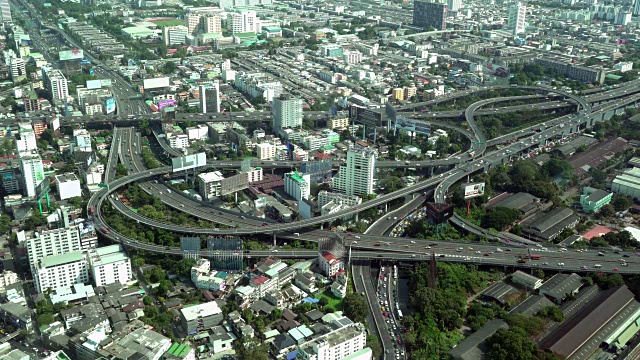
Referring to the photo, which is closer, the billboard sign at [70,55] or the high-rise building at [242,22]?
the billboard sign at [70,55]

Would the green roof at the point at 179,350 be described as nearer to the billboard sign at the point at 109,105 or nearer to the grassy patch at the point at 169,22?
the billboard sign at the point at 109,105

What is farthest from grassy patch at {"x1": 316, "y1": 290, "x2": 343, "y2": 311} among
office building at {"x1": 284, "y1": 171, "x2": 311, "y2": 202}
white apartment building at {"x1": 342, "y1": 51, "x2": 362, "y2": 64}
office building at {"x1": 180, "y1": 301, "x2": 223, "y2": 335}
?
white apartment building at {"x1": 342, "y1": 51, "x2": 362, "y2": 64}

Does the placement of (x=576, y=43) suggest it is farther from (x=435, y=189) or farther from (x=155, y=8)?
(x=155, y=8)

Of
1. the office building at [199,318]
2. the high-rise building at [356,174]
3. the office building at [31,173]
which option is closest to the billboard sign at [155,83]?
the office building at [31,173]

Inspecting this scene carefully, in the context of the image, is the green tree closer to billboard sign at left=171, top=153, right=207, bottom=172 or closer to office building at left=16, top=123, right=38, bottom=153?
billboard sign at left=171, top=153, right=207, bottom=172

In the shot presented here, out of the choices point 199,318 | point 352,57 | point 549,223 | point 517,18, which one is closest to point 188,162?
point 199,318
